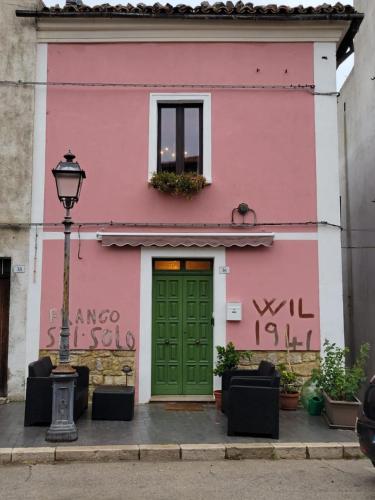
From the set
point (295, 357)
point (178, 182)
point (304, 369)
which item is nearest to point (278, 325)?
point (295, 357)

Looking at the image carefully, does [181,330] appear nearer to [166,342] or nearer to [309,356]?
[166,342]

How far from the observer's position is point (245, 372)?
9.05m

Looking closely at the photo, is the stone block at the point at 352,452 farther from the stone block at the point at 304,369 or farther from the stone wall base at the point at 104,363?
the stone wall base at the point at 104,363

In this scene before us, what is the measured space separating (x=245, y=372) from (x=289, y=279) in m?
2.04

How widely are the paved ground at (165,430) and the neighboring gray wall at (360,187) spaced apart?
229 inches

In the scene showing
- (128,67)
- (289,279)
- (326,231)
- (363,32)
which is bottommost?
(289,279)

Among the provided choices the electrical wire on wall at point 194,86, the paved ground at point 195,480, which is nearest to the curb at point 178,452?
the paved ground at point 195,480

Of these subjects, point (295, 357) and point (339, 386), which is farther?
point (295, 357)

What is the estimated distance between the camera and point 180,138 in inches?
410

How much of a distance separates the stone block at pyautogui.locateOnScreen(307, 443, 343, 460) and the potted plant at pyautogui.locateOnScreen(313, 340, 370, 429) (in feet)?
3.17

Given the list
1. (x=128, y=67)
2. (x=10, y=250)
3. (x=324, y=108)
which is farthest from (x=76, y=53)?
(x=324, y=108)

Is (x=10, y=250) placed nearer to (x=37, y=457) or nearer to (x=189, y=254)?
(x=189, y=254)

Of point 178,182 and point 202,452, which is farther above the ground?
point 178,182

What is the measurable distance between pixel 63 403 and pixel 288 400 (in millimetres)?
3971
